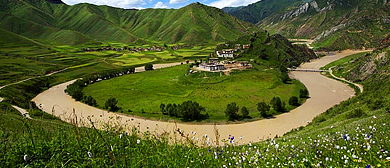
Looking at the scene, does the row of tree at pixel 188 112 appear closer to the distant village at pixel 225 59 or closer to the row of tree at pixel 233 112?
the row of tree at pixel 233 112

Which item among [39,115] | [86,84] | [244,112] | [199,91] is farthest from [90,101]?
[244,112]

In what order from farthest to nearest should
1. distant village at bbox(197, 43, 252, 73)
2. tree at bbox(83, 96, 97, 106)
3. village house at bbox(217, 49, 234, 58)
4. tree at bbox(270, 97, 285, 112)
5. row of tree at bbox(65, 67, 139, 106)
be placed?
village house at bbox(217, 49, 234, 58)
distant village at bbox(197, 43, 252, 73)
row of tree at bbox(65, 67, 139, 106)
tree at bbox(83, 96, 97, 106)
tree at bbox(270, 97, 285, 112)

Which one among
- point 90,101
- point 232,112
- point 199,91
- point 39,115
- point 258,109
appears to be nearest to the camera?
point 39,115

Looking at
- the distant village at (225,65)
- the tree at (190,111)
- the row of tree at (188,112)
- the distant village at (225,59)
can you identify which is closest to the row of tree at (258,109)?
the row of tree at (188,112)

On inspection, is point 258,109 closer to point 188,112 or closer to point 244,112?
point 244,112

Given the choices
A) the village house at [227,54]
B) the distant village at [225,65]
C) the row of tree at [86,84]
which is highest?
the village house at [227,54]

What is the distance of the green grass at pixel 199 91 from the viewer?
57.5 metres

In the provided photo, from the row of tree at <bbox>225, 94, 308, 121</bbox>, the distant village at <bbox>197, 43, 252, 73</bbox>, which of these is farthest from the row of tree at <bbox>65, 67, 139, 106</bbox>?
the distant village at <bbox>197, 43, 252, 73</bbox>

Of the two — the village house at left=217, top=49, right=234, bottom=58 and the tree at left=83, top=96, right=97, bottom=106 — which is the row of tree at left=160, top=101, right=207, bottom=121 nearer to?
the tree at left=83, top=96, right=97, bottom=106

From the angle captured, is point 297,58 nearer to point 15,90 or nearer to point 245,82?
point 245,82

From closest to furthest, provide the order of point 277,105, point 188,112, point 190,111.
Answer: point 190,111 → point 188,112 → point 277,105

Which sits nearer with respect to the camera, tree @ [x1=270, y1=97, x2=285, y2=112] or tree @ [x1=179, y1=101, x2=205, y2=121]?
tree @ [x1=179, y1=101, x2=205, y2=121]

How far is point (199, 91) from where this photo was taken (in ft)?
230

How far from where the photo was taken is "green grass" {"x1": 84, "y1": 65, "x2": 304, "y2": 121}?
57.5 meters
